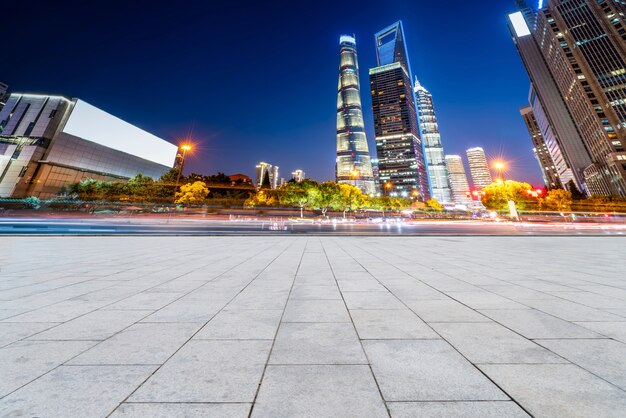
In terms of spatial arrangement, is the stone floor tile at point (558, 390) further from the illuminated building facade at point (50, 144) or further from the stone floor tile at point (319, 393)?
the illuminated building facade at point (50, 144)

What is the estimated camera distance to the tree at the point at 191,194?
64.9 metres

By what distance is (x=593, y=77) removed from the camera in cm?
8244

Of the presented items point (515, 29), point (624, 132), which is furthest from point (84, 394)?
point (515, 29)

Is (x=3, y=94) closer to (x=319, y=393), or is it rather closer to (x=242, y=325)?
(x=242, y=325)

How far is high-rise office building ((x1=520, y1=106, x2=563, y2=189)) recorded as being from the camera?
148 m

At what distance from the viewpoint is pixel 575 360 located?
241cm

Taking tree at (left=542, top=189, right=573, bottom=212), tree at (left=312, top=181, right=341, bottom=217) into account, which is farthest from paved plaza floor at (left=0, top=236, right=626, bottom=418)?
tree at (left=542, top=189, right=573, bottom=212)

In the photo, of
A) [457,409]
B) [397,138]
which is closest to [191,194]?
[457,409]

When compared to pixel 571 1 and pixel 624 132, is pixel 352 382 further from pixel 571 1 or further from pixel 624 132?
pixel 571 1

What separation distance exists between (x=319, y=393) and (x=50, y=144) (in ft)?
362

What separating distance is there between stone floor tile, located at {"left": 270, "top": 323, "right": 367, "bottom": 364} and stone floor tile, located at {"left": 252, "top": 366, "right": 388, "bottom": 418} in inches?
6.0

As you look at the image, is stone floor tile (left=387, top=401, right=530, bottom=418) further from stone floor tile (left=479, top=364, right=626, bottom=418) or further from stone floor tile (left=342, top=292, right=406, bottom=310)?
stone floor tile (left=342, top=292, right=406, bottom=310)

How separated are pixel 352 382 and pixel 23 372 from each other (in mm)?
2878

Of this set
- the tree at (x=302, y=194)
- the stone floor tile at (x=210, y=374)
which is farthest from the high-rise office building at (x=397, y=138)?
the stone floor tile at (x=210, y=374)
